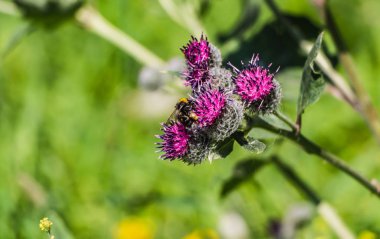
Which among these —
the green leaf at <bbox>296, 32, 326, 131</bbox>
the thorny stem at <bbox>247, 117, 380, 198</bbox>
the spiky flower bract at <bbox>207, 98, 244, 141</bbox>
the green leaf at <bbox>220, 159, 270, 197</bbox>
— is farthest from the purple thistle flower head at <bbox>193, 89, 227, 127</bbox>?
the green leaf at <bbox>220, 159, 270, 197</bbox>

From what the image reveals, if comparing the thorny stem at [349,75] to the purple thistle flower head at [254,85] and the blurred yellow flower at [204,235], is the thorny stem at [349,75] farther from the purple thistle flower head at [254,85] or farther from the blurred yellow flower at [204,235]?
the purple thistle flower head at [254,85]

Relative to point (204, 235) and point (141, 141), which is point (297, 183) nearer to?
point (204, 235)

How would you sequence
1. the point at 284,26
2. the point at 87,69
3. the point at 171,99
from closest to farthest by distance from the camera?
Answer: the point at 284,26
the point at 87,69
the point at 171,99

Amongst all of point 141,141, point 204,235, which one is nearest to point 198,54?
point 204,235

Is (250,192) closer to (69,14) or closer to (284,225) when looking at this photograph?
(284,225)

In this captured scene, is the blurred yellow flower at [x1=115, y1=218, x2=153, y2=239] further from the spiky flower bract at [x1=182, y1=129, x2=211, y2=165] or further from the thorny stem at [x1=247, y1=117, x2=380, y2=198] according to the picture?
the spiky flower bract at [x1=182, y1=129, x2=211, y2=165]

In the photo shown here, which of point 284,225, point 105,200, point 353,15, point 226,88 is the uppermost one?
point 353,15

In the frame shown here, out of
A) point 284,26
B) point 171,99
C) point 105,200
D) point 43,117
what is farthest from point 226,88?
point 171,99
